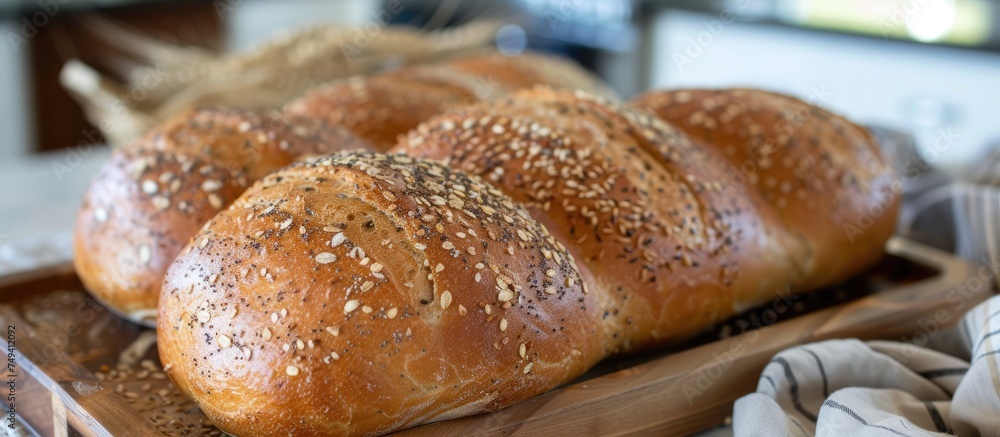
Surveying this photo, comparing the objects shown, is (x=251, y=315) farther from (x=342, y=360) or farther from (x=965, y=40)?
(x=965, y=40)

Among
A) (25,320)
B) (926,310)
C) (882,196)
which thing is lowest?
(25,320)

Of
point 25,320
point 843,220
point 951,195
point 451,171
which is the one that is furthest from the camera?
point 951,195

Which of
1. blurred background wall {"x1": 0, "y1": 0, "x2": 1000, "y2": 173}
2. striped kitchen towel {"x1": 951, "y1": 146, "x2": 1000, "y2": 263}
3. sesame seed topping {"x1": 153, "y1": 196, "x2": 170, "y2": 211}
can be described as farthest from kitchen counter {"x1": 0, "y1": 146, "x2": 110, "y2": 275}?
striped kitchen towel {"x1": 951, "y1": 146, "x2": 1000, "y2": 263}

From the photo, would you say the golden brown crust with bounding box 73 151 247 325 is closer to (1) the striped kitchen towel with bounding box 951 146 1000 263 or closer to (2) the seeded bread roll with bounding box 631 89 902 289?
(2) the seeded bread roll with bounding box 631 89 902 289

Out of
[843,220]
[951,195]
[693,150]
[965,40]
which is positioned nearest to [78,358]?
[693,150]

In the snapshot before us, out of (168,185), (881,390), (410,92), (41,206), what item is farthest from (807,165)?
(41,206)

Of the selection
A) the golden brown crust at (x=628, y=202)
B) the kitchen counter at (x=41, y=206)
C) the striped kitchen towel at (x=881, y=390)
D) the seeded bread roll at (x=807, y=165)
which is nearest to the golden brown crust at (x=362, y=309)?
the golden brown crust at (x=628, y=202)
